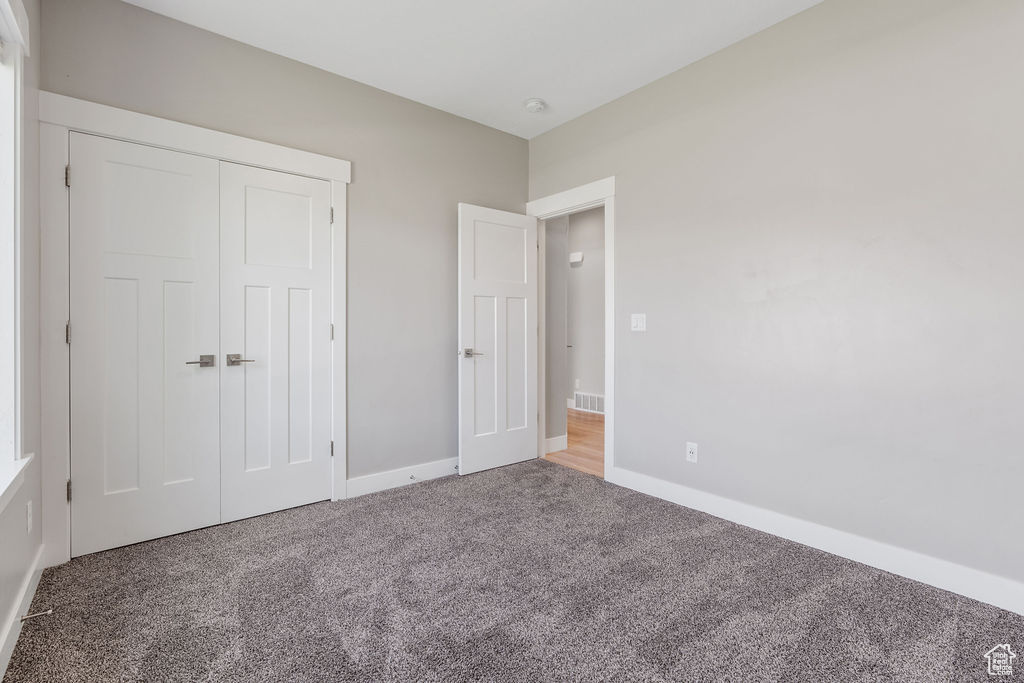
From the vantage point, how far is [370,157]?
10.2 feet

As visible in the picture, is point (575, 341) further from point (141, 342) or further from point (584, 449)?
point (141, 342)

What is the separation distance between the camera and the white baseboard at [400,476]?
307 cm

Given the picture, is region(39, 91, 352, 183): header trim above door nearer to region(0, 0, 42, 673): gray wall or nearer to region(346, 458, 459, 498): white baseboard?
region(0, 0, 42, 673): gray wall

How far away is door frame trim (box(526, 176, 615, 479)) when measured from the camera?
331cm

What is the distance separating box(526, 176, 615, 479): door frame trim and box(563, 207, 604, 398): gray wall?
230 cm

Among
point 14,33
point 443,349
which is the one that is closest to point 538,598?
point 443,349

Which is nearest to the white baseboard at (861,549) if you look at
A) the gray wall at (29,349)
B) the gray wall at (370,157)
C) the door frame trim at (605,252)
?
the door frame trim at (605,252)

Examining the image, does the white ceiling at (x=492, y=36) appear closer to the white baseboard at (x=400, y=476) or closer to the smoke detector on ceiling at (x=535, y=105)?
the smoke detector on ceiling at (x=535, y=105)

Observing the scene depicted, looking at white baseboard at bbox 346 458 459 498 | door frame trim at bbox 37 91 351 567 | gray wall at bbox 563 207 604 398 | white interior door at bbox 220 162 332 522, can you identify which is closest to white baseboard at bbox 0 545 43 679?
door frame trim at bbox 37 91 351 567

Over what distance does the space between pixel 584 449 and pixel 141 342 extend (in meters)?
3.30

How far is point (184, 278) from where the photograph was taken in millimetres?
2438

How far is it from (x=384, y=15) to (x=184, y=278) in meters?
1.70

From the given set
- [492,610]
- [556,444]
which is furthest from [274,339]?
[556,444]

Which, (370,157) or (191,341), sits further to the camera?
(370,157)
